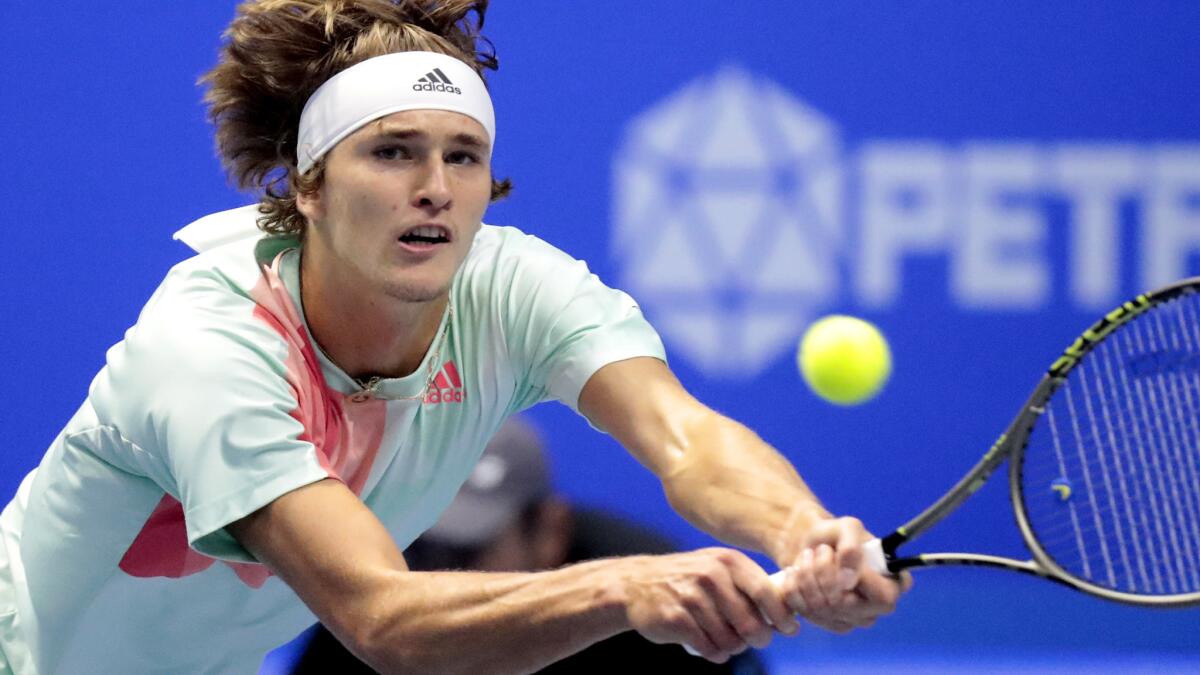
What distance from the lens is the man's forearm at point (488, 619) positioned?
2.05 metres

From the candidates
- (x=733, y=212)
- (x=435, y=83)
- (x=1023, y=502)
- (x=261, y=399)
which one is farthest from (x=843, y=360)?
(x=261, y=399)

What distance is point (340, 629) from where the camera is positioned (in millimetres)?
2193

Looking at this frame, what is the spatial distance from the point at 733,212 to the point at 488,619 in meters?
2.68

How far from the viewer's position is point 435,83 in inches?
107

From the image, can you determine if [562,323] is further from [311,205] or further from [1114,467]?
[1114,467]

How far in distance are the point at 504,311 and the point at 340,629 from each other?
2.28 feet

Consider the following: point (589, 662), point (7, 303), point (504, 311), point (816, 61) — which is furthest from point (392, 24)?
point (7, 303)

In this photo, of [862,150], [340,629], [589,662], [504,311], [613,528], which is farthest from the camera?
[862,150]

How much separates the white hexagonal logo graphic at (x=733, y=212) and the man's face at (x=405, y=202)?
6.49ft

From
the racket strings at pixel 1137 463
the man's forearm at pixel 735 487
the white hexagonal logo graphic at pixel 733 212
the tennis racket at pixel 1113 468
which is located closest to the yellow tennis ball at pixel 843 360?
the white hexagonal logo graphic at pixel 733 212

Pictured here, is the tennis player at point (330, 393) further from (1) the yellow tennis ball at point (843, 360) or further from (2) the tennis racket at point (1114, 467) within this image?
(1) the yellow tennis ball at point (843, 360)

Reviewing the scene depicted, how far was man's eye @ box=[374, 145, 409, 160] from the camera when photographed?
2.65 m

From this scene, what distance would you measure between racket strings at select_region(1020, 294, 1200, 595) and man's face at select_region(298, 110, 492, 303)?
83 centimetres

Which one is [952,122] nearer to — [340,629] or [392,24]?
[392,24]
